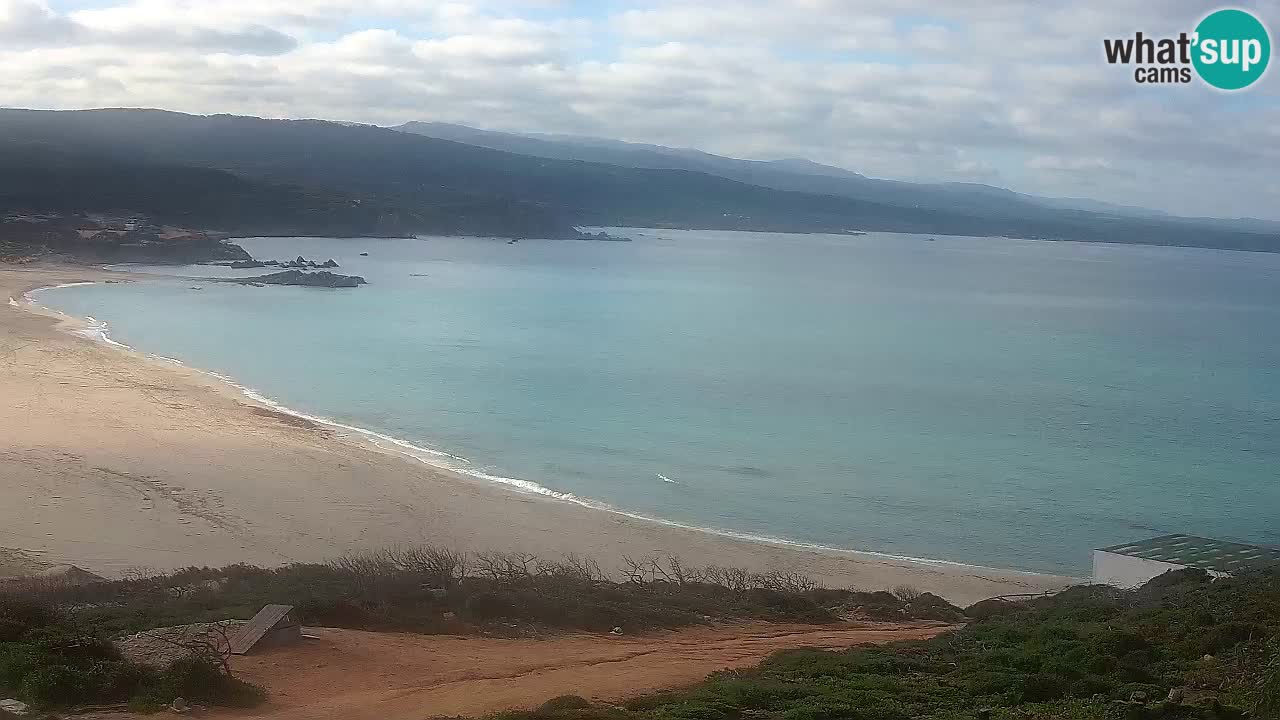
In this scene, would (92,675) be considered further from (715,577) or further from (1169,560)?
(1169,560)

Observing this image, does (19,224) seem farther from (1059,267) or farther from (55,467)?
(1059,267)

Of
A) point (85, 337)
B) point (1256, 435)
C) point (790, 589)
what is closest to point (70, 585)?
point (790, 589)

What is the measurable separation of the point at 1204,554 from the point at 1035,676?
31.6 ft

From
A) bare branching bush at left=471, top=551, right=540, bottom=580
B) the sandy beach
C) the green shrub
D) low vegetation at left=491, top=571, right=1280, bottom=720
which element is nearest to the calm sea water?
Result: the sandy beach

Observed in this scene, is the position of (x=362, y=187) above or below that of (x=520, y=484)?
above

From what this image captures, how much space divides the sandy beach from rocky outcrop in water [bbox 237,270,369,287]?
4205 cm

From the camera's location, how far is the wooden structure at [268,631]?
381 inches

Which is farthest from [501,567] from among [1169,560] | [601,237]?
[601,237]

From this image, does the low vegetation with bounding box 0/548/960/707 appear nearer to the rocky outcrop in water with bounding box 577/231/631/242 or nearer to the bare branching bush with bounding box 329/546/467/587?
the bare branching bush with bounding box 329/546/467/587

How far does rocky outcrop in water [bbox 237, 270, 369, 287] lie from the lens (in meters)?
69.1

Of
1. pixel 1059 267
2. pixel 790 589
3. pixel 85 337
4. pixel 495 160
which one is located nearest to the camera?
pixel 790 589

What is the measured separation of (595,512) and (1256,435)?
22.8m

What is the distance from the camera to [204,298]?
2250 inches

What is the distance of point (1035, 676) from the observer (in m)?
8.66
